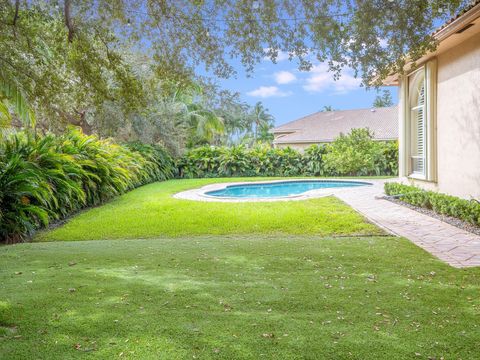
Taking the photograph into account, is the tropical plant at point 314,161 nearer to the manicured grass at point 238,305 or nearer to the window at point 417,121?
the window at point 417,121

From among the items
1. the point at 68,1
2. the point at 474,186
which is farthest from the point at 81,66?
the point at 474,186

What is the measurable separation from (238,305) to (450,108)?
7613 millimetres

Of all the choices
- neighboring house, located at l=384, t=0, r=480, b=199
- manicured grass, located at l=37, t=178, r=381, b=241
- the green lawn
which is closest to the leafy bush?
neighboring house, located at l=384, t=0, r=480, b=199

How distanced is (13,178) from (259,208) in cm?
518

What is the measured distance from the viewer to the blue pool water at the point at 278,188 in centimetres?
1627

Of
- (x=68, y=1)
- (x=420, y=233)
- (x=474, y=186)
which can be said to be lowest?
(x=420, y=233)

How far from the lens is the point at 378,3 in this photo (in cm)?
430

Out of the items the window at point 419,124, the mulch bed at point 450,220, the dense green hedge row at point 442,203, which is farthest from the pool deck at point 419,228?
the window at point 419,124

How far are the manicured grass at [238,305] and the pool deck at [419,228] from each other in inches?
18.9

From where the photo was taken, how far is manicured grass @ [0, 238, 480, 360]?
9.30 ft

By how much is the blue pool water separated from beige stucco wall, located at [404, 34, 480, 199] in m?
6.83

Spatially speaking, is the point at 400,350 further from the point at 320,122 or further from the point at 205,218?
the point at 320,122

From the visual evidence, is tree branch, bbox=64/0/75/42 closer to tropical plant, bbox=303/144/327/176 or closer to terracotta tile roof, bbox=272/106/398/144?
tropical plant, bbox=303/144/327/176

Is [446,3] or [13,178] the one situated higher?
[446,3]
